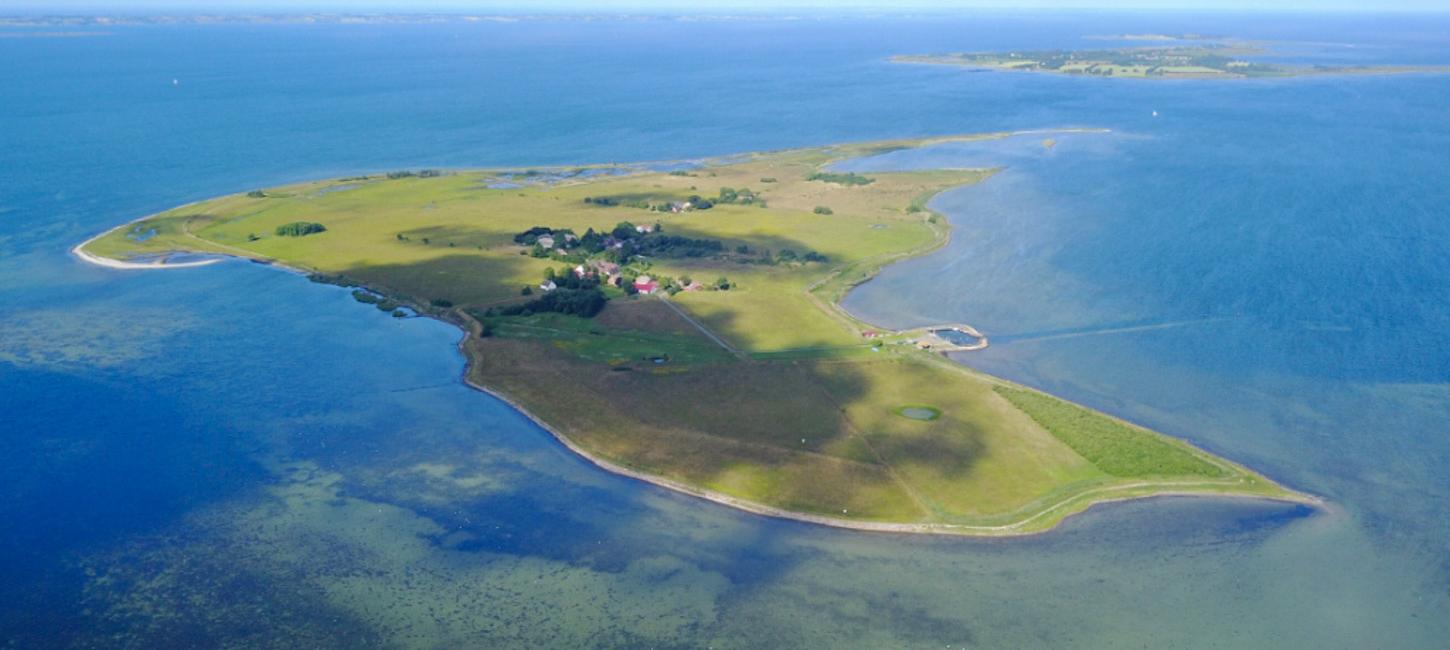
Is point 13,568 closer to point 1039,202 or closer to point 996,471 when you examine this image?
point 996,471

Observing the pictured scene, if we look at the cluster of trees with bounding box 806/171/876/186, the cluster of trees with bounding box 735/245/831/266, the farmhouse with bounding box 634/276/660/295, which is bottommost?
the farmhouse with bounding box 634/276/660/295

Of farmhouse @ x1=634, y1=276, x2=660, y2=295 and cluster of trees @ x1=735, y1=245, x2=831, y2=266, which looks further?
cluster of trees @ x1=735, y1=245, x2=831, y2=266

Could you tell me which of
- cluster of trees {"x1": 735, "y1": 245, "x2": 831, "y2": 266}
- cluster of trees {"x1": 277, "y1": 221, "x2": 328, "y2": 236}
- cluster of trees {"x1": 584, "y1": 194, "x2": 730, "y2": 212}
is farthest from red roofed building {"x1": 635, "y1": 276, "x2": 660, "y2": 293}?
cluster of trees {"x1": 277, "y1": 221, "x2": 328, "y2": 236}

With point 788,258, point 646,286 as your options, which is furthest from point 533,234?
point 788,258

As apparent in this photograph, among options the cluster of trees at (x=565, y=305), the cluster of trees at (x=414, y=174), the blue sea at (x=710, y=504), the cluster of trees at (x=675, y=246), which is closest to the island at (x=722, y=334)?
the cluster of trees at (x=565, y=305)

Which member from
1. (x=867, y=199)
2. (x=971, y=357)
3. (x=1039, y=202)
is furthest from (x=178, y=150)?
(x=971, y=357)

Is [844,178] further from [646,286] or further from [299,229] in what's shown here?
[299,229]

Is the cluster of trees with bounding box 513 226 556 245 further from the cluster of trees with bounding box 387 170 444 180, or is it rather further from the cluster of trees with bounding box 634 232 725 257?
the cluster of trees with bounding box 387 170 444 180

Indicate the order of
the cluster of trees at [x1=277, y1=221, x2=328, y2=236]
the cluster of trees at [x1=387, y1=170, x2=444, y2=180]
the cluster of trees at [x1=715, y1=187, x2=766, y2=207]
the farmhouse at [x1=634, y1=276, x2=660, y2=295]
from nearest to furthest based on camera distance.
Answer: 1. the farmhouse at [x1=634, y1=276, x2=660, y2=295]
2. the cluster of trees at [x1=277, y1=221, x2=328, y2=236]
3. the cluster of trees at [x1=715, y1=187, x2=766, y2=207]
4. the cluster of trees at [x1=387, y1=170, x2=444, y2=180]
